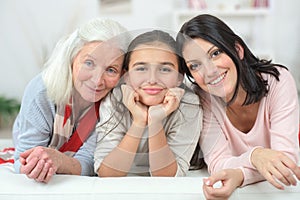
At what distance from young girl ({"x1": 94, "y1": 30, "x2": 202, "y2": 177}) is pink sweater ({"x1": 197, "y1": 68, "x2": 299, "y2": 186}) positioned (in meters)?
0.05

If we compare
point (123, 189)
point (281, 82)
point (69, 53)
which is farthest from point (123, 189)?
point (281, 82)

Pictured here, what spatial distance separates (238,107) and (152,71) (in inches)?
16.6

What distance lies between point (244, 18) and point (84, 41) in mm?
2709

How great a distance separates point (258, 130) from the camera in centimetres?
142

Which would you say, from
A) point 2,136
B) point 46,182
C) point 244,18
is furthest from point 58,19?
point 46,182

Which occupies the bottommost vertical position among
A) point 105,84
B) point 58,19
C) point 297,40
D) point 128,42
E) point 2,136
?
point 2,136

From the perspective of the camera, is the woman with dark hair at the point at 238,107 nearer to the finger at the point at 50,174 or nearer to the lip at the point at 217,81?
the lip at the point at 217,81

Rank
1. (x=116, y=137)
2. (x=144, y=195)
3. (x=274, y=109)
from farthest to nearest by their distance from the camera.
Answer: (x=274, y=109), (x=116, y=137), (x=144, y=195)

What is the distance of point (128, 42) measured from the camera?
3.93 feet

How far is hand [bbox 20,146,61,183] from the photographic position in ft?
3.74

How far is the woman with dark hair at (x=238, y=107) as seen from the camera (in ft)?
3.84

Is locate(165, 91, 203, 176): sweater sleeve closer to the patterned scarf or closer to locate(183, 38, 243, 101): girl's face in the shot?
locate(183, 38, 243, 101): girl's face

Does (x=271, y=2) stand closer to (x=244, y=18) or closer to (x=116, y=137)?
(x=244, y=18)

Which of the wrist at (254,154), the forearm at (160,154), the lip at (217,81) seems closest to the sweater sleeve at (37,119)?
the forearm at (160,154)
